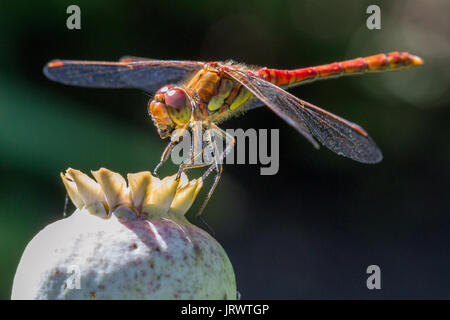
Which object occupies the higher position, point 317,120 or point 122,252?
point 317,120

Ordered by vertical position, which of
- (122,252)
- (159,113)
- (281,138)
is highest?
(281,138)

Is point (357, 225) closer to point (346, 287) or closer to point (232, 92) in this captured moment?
point (346, 287)

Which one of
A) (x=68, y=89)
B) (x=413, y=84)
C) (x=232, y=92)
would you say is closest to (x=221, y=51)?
(x=68, y=89)

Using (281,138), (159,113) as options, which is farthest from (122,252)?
(281,138)

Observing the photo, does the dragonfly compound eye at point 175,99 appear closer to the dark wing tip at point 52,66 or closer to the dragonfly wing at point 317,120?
the dragonfly wing at point 317,120

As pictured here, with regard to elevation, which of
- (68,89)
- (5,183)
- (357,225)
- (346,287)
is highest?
(68,89)

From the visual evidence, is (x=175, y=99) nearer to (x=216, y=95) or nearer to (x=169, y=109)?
(x=169, y=109)
